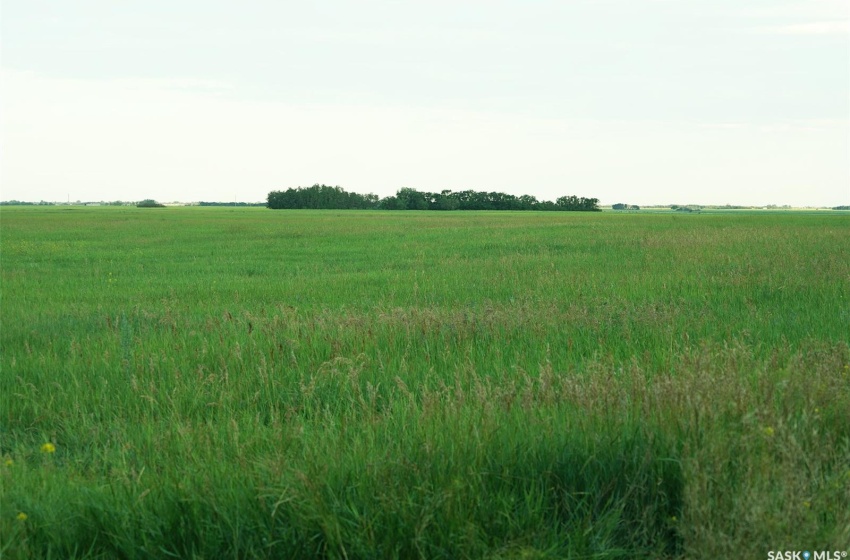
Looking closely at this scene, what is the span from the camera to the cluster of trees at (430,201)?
126 meters

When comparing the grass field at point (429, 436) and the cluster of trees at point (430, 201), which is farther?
the cluster of trees at point (430, 201)

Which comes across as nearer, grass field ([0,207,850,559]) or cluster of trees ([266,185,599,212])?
grass field ([0,207,850,559])

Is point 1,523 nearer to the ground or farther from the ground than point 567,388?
nearer to the ground

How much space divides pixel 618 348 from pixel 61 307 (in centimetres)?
836

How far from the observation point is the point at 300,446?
411 cm

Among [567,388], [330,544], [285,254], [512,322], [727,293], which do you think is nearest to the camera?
[330,544]

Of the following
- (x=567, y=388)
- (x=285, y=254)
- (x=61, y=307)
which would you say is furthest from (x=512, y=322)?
(x=285, y=254)

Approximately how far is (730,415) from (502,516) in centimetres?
154

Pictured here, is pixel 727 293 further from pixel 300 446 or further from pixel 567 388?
pixel 300 446

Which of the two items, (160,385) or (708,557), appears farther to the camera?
(160,385)

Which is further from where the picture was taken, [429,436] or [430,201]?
[430,201]

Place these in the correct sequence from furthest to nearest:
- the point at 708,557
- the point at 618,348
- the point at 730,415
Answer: the point at 618,348 < the point at 730,415 < the point at 708,557

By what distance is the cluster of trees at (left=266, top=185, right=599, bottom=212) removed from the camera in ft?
414

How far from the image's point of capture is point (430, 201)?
130 m
